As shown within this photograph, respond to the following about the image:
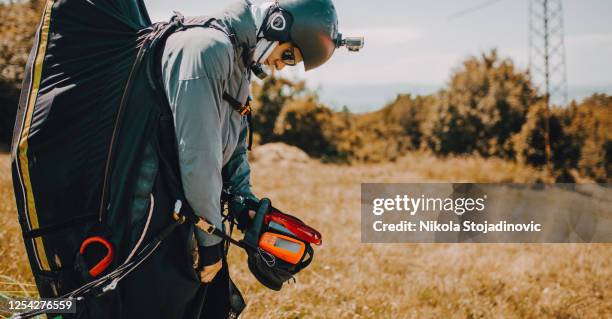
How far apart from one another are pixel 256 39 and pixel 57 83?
3.75ft

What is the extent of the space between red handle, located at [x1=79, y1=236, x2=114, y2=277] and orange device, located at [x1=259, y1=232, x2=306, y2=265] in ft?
2.85

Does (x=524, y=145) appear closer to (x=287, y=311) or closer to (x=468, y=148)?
(x=468, y=148)

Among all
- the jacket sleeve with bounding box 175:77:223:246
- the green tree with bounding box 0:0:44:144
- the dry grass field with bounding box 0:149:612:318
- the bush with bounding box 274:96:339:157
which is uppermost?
the green tree with bounding box 0:0:44:144

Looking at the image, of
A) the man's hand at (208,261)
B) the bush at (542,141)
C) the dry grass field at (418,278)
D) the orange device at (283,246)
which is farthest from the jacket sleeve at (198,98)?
the bush at (542,141)

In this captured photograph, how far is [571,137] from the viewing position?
20250 mm

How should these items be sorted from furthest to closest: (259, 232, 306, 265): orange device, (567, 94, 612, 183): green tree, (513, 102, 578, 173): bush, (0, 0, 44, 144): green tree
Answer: (513, 102, 578, 173): bush, (567, 94, 612, 183): green tree, (0, 0, 44, 144): green tree, (259, 232, 306, 265): orange device

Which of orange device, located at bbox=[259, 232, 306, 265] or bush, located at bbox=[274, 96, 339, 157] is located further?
bush, located at bbox=[274, 96, 339, 157]

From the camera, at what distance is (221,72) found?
2.56 metres

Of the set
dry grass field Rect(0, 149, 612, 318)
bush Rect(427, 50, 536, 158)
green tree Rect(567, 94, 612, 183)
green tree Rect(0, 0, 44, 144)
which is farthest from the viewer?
bush Rect(427, 50, 536, 158)

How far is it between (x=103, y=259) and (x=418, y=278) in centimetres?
466

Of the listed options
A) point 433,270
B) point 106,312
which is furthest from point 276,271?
point 433,270

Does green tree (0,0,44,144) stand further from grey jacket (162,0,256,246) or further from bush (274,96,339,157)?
grey jacket (162,0,256,246)

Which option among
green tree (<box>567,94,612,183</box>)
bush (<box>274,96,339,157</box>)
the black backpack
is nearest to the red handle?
the black backpack

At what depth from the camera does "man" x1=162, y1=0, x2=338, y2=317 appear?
2504 millimetres
